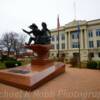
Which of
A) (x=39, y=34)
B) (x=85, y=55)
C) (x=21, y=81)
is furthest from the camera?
(x=85, y=55)

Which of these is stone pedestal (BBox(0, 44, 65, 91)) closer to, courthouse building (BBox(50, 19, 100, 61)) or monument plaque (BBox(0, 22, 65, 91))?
monument plaque (BBox(0, 22, 65, 91))

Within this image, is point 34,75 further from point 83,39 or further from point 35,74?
point 83,39

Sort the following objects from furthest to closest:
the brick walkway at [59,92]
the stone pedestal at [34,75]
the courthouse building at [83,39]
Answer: the courthouse building at [83,39], the stone pedestal at [34,75], the brick walkway at [59,92]

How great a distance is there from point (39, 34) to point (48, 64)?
2781 millimetres

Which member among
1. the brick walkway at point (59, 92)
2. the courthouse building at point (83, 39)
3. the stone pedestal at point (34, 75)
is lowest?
the brick walkway at point (59, 92)

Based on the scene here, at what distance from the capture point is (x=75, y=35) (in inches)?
1710

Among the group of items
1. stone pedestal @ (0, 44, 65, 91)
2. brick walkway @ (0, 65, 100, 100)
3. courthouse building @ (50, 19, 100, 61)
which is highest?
courthouse building @ (50, 19, 100, 61)

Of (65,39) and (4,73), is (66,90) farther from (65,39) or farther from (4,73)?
(65,39)

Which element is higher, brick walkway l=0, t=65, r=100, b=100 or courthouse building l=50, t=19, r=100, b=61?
courthouse building l=50, t=19, r=100, b=61

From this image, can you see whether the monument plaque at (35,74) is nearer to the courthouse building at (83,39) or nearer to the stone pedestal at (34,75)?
the stone pedestal at (34,75)

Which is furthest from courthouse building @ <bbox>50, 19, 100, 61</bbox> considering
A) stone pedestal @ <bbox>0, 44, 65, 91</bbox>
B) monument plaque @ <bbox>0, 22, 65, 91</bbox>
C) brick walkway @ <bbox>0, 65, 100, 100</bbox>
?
brick walkway @ <bbox>0, 65, 100, 100</bbox>

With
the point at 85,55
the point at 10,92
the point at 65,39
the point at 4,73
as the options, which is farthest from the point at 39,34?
the point at 65,39

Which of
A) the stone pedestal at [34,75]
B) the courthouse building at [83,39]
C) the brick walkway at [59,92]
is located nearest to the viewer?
the brick walkway at [59,92]

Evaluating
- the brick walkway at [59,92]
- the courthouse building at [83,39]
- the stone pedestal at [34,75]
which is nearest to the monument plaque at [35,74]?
the stone pedestal at [34,75]
